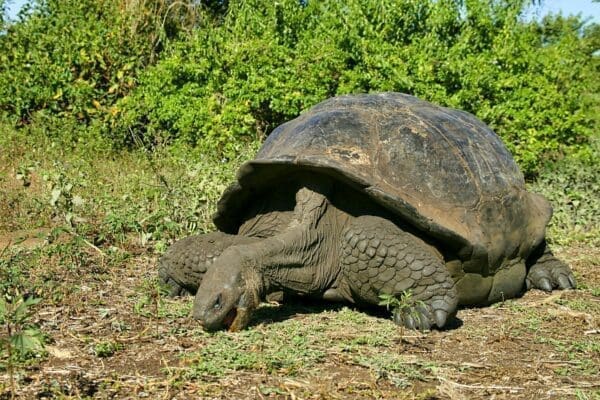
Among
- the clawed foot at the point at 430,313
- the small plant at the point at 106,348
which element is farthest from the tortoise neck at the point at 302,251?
the small plant at the point at 106,348

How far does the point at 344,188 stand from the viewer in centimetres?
441

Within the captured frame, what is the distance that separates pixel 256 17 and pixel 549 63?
3.71 m

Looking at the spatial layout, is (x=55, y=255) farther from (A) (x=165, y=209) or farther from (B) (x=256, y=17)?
(B) (x=256, y=17)

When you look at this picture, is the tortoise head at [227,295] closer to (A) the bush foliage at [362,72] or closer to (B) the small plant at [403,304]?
(B) the small plant at [403,304]

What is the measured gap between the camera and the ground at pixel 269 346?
124 inches

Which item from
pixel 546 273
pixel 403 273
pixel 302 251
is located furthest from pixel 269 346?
pixel 546 273

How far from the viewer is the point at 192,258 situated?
4.48 metres

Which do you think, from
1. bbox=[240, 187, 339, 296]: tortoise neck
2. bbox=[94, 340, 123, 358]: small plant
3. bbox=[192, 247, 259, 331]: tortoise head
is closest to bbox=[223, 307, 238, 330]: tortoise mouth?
bbox=[192, 247, 259, 331]: tortoise head

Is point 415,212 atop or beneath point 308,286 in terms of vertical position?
atop

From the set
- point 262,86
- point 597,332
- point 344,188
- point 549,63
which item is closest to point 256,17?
point 262,86

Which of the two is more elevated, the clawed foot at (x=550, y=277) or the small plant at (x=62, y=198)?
the small plant at (x=62, y=198)

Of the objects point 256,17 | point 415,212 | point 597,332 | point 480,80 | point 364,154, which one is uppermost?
point 256,17

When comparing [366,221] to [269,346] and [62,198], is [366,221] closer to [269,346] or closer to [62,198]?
[269,346]

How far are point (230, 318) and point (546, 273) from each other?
2.64 m
